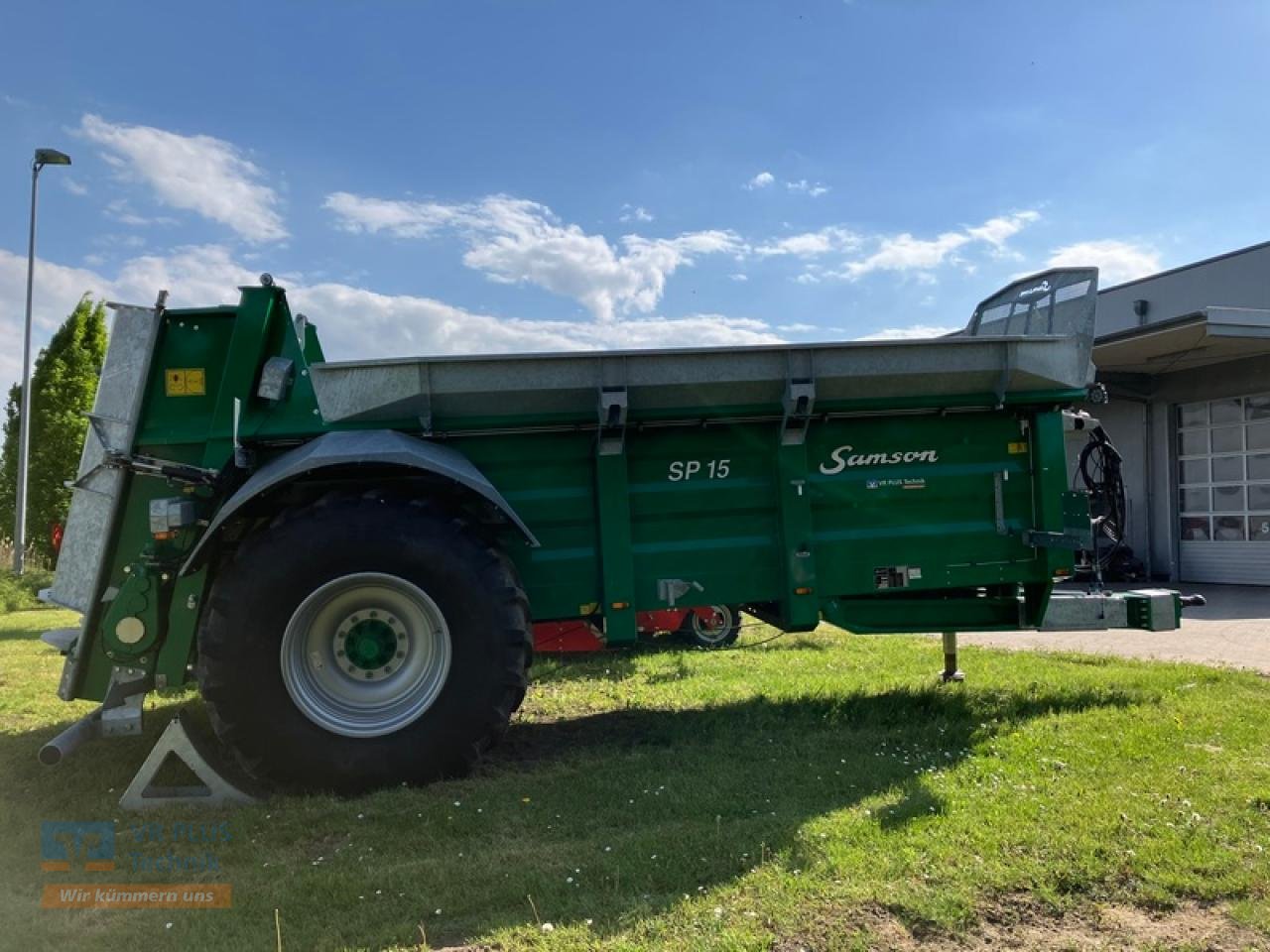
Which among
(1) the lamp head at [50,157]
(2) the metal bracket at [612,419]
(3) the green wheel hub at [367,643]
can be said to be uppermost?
(1) the lamp head at [50,157]

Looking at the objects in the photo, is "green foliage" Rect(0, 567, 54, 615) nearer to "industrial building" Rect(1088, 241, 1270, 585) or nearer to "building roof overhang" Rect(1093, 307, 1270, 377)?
"building roof overhang" Rect(1093, 307, 1270, 377)

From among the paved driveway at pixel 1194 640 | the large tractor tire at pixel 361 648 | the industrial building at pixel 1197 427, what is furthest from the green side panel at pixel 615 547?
the industrial building at pixel 1197 427

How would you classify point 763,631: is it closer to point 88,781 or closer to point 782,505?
point 782,505

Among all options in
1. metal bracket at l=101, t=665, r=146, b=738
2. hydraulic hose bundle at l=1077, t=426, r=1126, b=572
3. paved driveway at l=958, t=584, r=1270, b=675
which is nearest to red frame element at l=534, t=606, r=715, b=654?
metal bracket at l=101, t=665, r=146, b=738

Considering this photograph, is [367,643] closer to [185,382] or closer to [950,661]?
[185,382]

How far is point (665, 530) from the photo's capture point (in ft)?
16.7

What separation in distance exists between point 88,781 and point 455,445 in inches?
96.7

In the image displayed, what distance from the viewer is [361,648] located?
4449 mm

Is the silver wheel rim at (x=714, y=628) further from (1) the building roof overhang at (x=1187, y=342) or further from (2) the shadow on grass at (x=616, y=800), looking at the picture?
(1) the building roof overhang at (x=1187, y=342)

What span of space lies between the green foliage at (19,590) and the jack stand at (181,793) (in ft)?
35.7

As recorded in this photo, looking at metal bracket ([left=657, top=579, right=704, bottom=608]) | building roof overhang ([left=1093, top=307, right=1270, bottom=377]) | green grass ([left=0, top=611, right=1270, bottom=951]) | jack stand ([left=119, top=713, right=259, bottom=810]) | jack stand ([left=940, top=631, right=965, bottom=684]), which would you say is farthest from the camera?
building roof overhang ([left=1093, top=307, right=1270, bottom=377])

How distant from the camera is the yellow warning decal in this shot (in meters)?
4.70

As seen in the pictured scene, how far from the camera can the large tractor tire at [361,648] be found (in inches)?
164

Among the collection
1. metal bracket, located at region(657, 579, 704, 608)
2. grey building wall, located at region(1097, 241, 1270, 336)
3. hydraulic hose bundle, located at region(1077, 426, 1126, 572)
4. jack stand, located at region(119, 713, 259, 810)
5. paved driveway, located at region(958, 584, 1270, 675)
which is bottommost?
paved driveway, located at region(958, 584, 1270, 675)
